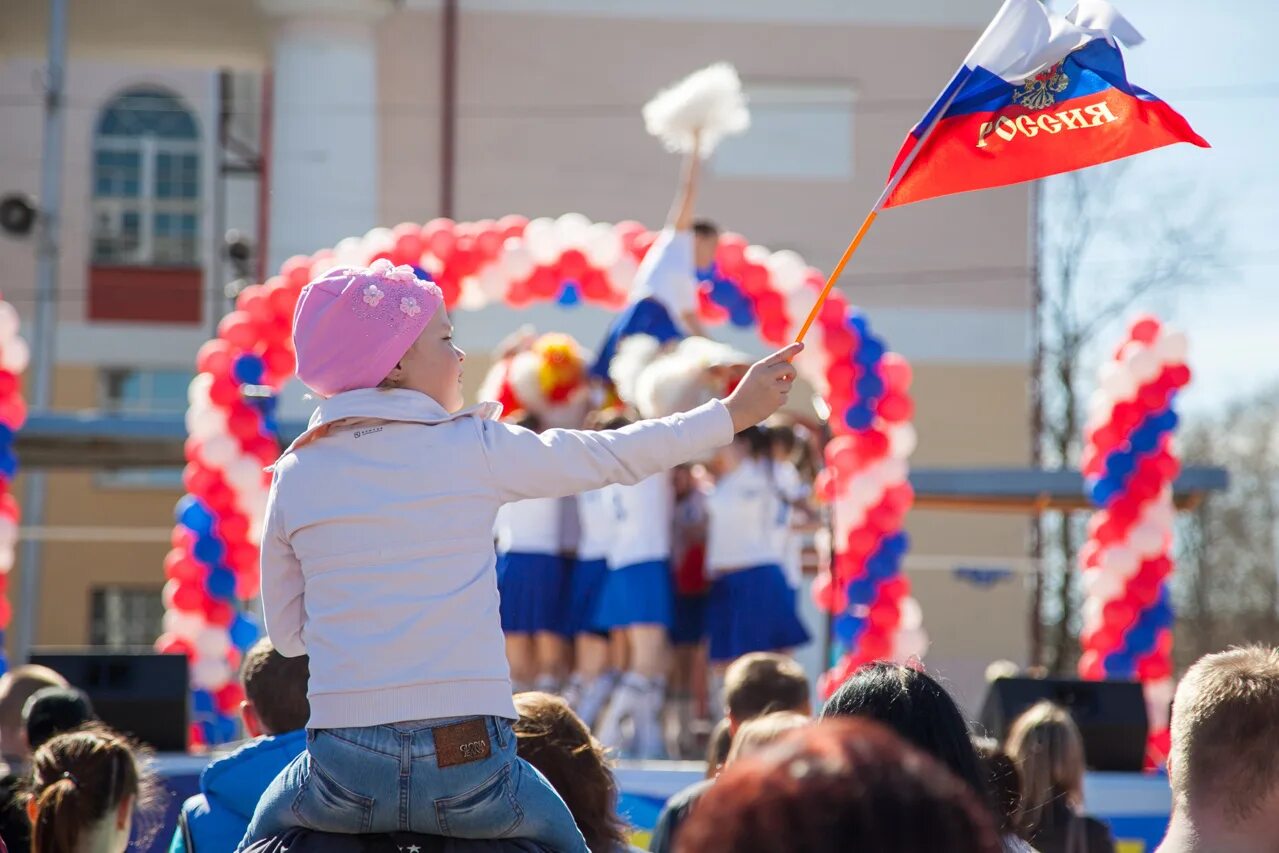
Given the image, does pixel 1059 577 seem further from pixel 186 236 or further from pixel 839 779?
pixel 839 779

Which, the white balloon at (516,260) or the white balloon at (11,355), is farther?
the white balloon at (516,260)

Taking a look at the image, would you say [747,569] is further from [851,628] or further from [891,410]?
[891,410]

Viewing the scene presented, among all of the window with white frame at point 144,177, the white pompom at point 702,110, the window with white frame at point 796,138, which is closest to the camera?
the white pompom at point 702,110

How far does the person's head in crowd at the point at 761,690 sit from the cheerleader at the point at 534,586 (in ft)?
11.5

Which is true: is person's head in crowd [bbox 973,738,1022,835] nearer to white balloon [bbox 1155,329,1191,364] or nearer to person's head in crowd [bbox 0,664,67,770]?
person's head in crowd [bbox 0,664,67,770]

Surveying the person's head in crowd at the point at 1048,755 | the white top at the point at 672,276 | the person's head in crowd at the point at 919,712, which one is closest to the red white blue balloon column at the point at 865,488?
the white top at the point at 672,276

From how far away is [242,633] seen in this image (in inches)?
350

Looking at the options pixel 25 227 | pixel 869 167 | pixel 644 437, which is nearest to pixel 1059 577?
pixel 869 167

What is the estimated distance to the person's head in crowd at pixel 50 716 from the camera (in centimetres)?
419

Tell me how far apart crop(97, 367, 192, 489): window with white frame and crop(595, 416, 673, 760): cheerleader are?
16.2 meters

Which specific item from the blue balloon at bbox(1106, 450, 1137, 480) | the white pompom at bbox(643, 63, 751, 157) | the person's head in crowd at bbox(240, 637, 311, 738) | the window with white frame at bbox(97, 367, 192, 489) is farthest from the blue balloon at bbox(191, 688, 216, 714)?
the window with white frame at bbox(97, 367, 192, 489)

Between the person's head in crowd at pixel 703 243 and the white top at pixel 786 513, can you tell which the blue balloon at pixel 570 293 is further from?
the white top at pixel 786 513

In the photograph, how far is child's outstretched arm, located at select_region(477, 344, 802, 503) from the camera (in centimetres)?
258

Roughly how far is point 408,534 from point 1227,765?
126 cm
